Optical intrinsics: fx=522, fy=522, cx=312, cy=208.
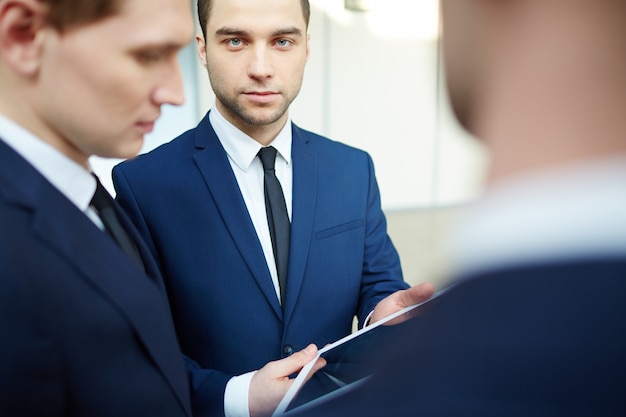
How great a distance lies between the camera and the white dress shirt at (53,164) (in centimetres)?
69

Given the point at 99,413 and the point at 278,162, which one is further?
the point at 278,162

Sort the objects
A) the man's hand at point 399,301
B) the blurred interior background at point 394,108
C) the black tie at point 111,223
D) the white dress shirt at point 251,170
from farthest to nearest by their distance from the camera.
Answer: the blurred interior background at point 394,108, the white dress shirt at point 251,170, the man's hand at point 399,301, the black tie at point 111,223

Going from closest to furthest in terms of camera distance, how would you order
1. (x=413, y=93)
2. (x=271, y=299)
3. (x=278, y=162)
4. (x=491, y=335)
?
(x=491, y=335)
(x=271, y=299)
(x=278, y=162)
(x=413, y=93)

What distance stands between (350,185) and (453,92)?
1.14 metres

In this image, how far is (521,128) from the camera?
442 mm

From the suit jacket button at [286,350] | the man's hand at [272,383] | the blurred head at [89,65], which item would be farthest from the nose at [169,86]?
the suit jacket button at [286,350]

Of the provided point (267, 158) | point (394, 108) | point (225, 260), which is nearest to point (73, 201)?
point (225, 260)

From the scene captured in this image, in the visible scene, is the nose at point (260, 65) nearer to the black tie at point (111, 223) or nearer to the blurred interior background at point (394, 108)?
the black tie at point (111, 223)

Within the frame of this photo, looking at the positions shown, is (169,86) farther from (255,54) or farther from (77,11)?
(255,54)

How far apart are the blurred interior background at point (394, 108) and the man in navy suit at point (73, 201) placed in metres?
3.44

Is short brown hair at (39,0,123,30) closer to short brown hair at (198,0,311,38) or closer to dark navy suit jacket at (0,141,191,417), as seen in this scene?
dark navy suit jacket at (0,141,191,417)

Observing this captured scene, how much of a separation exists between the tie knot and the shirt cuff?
1.90 ft

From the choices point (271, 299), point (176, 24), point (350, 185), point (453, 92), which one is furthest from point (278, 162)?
point (453, 92)

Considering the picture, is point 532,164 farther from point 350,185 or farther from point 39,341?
point 350,185
